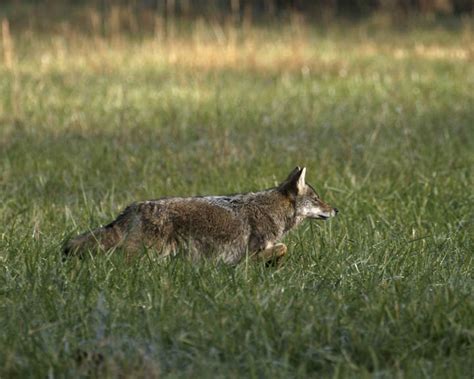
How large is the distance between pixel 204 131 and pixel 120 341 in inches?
280

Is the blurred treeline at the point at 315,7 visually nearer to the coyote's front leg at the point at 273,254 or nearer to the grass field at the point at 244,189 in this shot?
the grass field at the point at 244,189

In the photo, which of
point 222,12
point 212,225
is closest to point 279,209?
point 212,225

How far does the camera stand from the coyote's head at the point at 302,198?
6.68m

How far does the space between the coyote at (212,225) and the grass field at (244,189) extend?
159mm

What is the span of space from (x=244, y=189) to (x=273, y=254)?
7.83ft

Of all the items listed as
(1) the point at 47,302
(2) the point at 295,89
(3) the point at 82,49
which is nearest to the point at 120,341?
(1) the point at 47,302

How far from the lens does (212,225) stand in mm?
6113

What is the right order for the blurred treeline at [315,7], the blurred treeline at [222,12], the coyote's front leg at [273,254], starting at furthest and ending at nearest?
the blurred treeline at [315,7]
the blurred treeline at [222,12]
the coyote's front leg at [273,254]

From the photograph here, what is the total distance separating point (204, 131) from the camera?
1159cm

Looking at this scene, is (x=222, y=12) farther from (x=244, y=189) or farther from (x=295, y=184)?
(x=295, y=184)

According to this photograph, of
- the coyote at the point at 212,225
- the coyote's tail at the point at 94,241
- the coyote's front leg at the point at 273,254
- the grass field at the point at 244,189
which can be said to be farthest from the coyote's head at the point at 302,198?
the coyote's tail at the point at 94,241

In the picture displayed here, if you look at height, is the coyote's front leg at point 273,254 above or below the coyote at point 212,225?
Result: below

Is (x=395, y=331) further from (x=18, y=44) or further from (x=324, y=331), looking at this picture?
(x=18, y=44)

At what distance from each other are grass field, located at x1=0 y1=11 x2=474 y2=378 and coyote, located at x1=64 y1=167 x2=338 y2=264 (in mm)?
159
